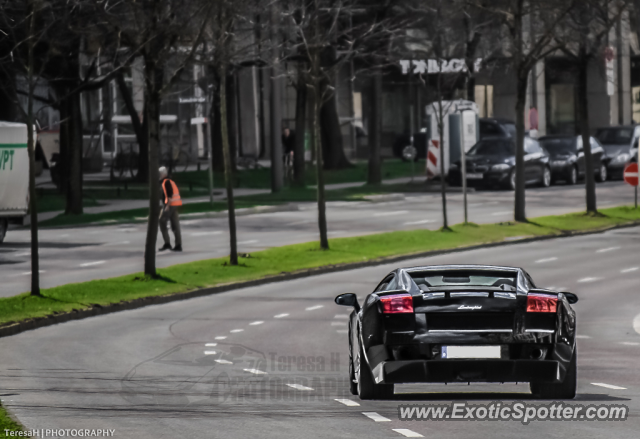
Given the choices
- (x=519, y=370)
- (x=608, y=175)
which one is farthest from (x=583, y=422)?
(x=608, y=175)

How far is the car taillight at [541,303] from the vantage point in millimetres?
9703

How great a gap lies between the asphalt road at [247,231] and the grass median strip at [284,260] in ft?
3.73

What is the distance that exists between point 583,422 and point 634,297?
10706mm

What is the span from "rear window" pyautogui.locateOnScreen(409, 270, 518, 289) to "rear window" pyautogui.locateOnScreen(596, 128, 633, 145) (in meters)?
40.4

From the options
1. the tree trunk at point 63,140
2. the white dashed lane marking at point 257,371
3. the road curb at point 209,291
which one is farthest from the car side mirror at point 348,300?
the tree trunk at point 63,140

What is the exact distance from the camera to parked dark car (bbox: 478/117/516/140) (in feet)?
164

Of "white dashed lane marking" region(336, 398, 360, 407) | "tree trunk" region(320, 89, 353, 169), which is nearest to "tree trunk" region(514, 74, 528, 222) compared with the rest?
"tree trunk" region(320, 89, 353, 169)

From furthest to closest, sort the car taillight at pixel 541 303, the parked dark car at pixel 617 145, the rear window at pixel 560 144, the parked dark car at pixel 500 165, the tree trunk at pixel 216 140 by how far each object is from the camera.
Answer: the tree trunk at pixel 216 140 → the parked dark car at pixel 617 145 → the rear window at pixel 560 144 → the parked dark car at pixel 500 165 → the car taillight at pixel 541 303

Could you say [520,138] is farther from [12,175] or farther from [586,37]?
[12,175]

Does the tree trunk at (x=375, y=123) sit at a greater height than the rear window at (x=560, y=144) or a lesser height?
greater

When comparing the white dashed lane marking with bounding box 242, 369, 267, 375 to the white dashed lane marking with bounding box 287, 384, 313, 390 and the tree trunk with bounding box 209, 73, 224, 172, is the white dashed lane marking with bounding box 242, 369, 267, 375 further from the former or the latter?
the tree trunk with bounding box 209, 73, 224, 172

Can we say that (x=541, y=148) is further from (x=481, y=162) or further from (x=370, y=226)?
(x=370, y=226)

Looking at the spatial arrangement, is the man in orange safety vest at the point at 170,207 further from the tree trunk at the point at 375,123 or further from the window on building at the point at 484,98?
the window on building at the point at 484,98

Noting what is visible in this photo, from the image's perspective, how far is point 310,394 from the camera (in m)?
11.3
